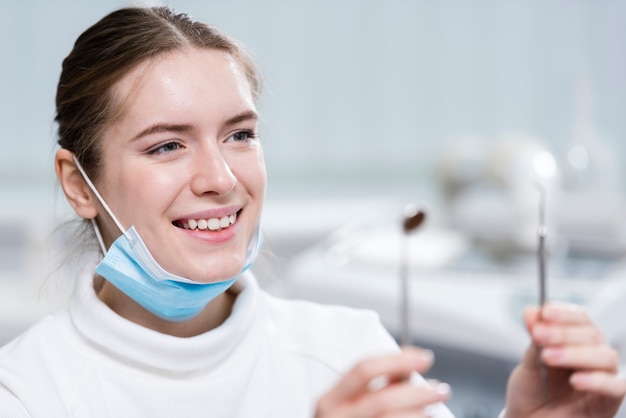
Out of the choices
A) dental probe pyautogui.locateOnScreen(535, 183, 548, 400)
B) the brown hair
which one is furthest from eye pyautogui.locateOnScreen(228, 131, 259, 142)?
dental probe pyautogui.locateOnScreen(535, 183, 548, 400)

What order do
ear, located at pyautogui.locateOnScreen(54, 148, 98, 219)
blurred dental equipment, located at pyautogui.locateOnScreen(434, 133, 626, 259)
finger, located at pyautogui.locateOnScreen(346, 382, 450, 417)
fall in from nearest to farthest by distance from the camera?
finger, located at pyautogui.locateOnScreen(346, 382, 450, 417) → ear, located at pyautogui.locateOnScreen(54, 148, 98, 219) → blurred dental equipment, located at pyautogui.locateOnScreen(434, 133, 626, 259)

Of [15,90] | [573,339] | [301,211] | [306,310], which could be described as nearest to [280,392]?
[306,310]

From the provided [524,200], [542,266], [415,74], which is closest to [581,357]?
[542,266]

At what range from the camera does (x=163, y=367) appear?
1.05 metres

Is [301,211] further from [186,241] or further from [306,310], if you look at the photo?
[186,241]

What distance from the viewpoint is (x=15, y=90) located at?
285 centimetres

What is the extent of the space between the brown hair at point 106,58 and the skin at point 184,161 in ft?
0.06

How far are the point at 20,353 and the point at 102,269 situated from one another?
150 millimetres

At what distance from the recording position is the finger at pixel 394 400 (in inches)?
28.7

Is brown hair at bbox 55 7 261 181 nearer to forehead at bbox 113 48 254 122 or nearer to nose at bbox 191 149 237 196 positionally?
forehead at bbox 113 48 254 122

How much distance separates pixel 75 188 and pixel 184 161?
0.20 m

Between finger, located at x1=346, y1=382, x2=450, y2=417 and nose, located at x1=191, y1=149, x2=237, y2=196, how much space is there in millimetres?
355

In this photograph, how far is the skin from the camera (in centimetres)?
100

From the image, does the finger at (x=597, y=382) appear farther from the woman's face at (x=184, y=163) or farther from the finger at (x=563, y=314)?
the woman's face at (x=184, y=163)
